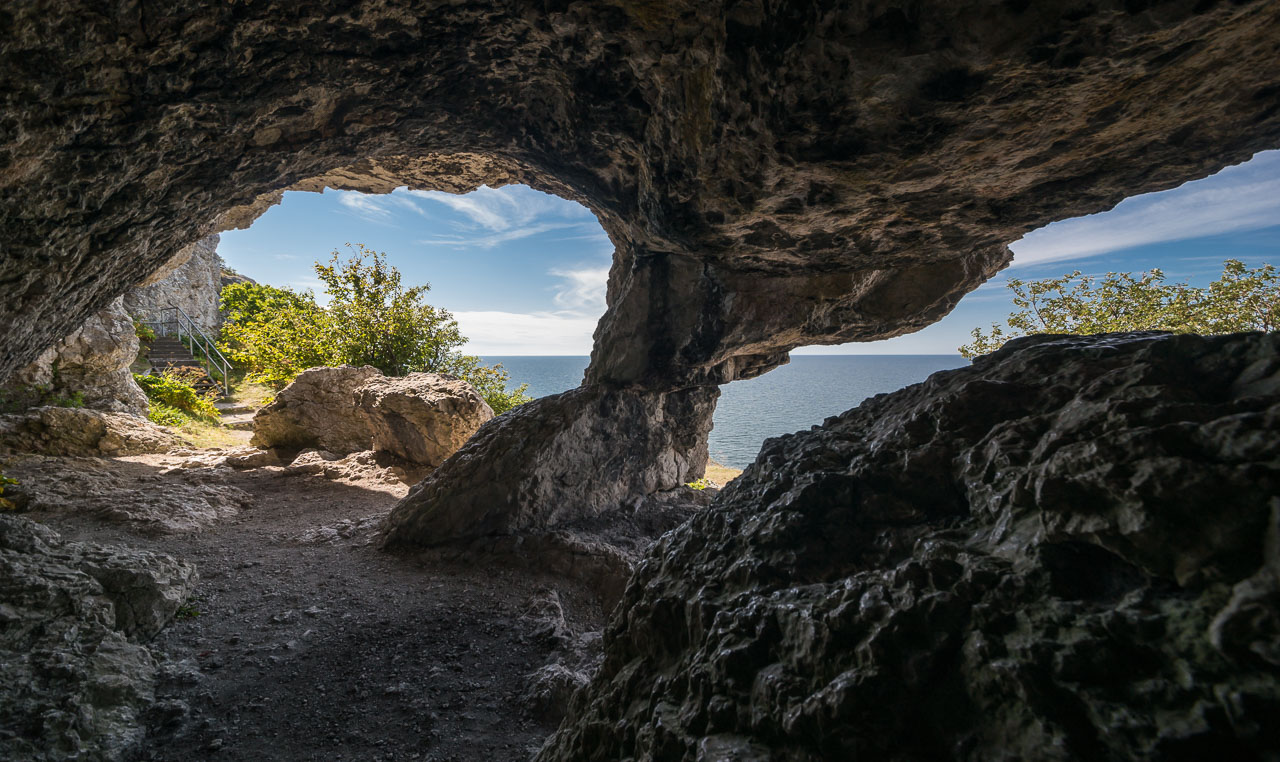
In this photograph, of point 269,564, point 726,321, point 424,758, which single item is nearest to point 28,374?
point 269,564

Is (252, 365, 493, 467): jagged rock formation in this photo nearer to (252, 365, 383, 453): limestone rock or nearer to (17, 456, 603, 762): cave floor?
(252, 365, 383, 453): limestone rock

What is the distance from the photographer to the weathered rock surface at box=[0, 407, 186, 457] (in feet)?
34.2

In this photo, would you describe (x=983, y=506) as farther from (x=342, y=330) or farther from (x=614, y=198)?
(x=342, y=330)

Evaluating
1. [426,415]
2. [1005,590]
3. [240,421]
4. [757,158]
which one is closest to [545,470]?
[426,415]

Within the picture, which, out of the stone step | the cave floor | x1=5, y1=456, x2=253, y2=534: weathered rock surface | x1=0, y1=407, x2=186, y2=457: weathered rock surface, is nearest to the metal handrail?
the stone step

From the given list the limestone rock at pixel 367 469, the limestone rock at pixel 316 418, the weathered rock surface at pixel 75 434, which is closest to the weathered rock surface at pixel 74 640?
the limestone rock at pixel 367 469

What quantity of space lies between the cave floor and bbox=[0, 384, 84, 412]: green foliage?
6749mm

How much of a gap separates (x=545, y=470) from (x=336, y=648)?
3948mm

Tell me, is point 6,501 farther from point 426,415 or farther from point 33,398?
point 33,398

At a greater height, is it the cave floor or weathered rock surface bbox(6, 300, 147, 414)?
weathered rock surface bbox(6, 300, 147, 414)

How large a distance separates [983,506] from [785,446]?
190cm

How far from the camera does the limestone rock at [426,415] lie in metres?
12.2

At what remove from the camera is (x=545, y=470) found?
8781 mm

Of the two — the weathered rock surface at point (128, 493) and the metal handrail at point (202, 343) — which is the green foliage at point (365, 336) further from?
the weathered rock surface at point (128, 493)
